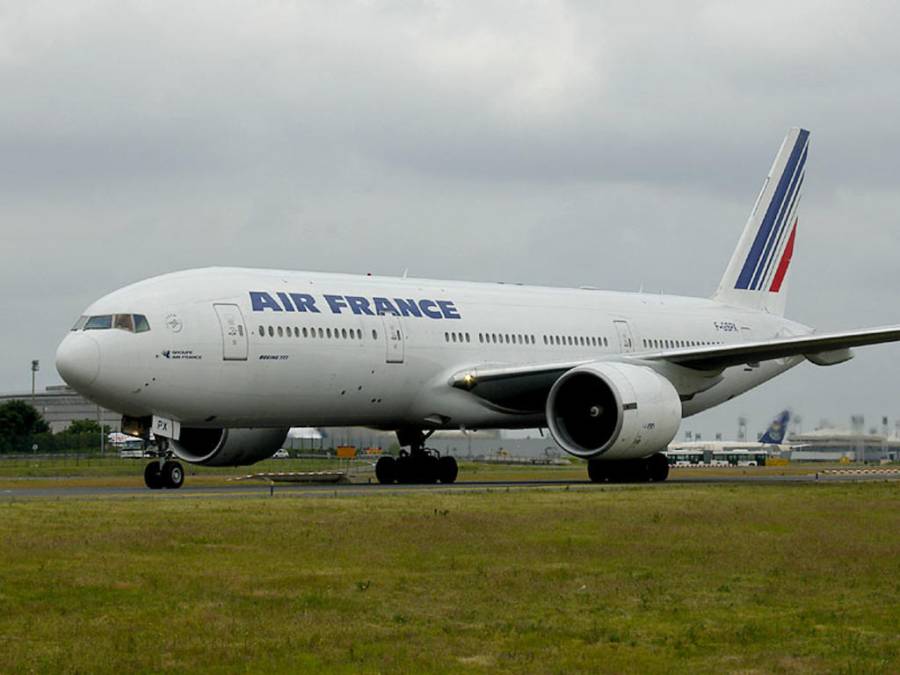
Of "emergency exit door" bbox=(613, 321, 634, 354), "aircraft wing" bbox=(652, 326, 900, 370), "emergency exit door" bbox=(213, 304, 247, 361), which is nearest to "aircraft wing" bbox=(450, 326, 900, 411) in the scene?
"aircraft wing" bbox=(652, 326, 900, 370)

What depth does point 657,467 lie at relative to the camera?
126 ft

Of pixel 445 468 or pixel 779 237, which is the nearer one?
pixel 445 468

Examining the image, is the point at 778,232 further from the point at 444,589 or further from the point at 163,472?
the point at 444,589

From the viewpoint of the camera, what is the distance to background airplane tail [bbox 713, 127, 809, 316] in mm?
48125

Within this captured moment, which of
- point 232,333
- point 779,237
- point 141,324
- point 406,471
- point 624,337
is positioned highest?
point 779,237

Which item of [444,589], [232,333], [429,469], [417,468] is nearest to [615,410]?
[429,469]

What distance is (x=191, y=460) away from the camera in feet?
122

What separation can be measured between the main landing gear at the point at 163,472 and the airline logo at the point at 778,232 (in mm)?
21801

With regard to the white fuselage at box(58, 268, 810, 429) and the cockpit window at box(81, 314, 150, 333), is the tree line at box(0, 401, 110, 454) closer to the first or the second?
the white fuselage at box(58, 268, 810, 429)

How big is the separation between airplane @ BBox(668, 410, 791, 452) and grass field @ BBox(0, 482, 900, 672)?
247 ft

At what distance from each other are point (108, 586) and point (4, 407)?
4076 inches

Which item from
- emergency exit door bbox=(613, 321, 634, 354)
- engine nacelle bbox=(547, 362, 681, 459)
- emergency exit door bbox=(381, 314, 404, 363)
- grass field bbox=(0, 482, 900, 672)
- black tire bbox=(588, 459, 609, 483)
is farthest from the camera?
emergency exit door bbox=(613, 321, 634, 354)

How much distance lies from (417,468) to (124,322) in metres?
10.4

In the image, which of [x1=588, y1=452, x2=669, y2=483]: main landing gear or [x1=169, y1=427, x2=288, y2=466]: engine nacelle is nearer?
[x1=169, y1=427, x2=288, y2=466]: engine nacelle
